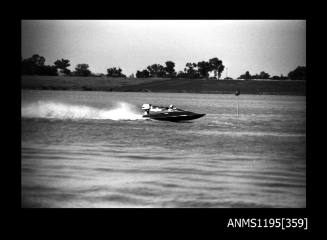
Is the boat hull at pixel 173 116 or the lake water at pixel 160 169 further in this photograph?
the boat hull at pixel 173 116

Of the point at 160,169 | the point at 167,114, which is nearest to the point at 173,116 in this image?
the point at 167,114

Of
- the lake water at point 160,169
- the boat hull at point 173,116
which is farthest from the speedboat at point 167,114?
the lake water at point 160,169

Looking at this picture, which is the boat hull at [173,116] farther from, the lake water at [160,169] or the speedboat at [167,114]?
the lake water at [160,169]

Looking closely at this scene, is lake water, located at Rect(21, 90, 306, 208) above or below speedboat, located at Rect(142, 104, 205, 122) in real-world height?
below

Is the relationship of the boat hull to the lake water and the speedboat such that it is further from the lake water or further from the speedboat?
the lake water

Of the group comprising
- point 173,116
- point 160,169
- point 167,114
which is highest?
point 167,114

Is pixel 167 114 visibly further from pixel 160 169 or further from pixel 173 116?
pixel 160 169

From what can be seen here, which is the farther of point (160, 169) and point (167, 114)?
point (167, 114)

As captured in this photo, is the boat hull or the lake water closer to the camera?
the lake water

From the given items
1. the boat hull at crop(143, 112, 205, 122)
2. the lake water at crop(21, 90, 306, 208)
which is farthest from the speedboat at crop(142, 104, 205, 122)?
the lake water at crop(21, 90, 306, 208)

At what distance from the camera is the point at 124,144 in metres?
24.6
